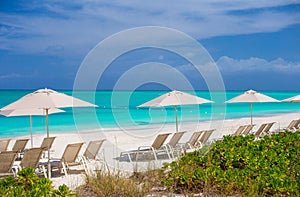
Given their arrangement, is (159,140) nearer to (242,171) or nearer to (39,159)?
(39,159)

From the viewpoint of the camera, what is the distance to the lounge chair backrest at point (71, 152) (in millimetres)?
8805

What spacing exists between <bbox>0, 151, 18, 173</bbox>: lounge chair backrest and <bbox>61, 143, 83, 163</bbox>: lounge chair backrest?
1.12m

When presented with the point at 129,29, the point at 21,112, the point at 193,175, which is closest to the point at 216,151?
the point at 193,175

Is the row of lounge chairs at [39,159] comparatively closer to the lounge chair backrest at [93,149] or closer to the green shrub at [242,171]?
the lounge chair backrest at [93,149]

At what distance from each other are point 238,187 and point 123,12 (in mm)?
12482

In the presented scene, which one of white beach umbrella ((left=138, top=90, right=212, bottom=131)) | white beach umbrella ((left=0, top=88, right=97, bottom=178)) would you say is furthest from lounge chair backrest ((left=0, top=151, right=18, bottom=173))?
white beach umbrella ((left=138, top=90, right=212, bottom=131))

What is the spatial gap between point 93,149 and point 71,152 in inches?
33.1

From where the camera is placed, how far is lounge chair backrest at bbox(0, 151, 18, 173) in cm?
787

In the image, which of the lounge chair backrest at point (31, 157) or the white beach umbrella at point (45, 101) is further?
the white beach umbrella at point (45, 101)

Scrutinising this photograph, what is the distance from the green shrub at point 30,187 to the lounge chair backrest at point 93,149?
3967mm

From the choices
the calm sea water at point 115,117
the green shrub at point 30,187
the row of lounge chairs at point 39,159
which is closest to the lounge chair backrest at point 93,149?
the row of lounge chairs at point 39,159

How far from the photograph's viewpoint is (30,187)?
542 centimetres

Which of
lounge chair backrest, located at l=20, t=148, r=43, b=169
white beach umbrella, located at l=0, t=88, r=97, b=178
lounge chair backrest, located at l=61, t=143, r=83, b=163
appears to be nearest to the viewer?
lounge chair backrest, located at l=20, t=148, r=43, b=169

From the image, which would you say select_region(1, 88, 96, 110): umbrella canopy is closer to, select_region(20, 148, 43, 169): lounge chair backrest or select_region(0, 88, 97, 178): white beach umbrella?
select_region(0, 88, 97, 178): white beach umbrella
